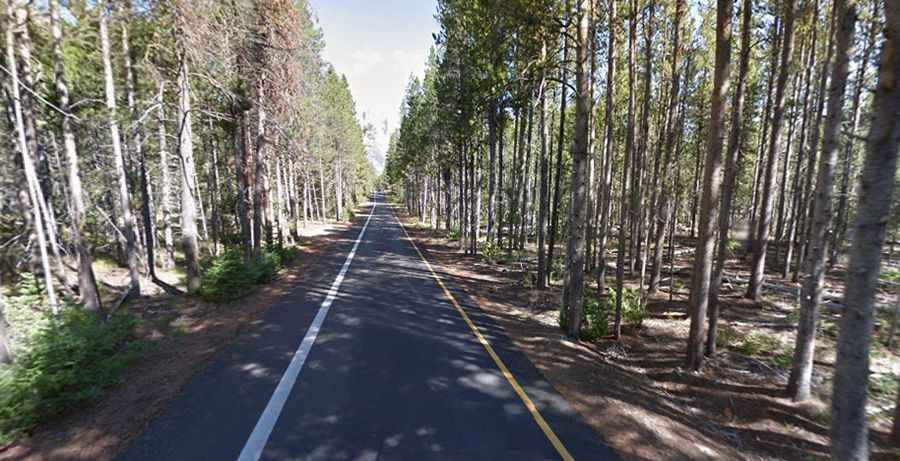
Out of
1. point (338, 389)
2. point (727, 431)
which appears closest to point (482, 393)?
point (338, 389)

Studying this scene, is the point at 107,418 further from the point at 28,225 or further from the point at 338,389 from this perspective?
the point at 28,225

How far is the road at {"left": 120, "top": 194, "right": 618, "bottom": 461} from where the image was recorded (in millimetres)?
4852

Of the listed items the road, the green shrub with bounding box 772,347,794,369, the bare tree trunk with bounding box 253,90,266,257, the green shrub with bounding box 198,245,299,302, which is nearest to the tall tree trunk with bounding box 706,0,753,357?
the green shrub with bounding box 772,347,794,369

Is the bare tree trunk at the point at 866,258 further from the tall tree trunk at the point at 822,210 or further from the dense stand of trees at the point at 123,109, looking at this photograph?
the dense stand of trees at the point at 123,109

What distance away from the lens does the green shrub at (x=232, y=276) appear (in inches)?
480

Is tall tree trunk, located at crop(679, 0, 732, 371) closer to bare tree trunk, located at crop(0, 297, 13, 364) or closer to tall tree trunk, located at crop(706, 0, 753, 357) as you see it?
tall tree trunk, located at crop(706, 0, 753, 357)

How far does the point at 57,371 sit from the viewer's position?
18.6 feet

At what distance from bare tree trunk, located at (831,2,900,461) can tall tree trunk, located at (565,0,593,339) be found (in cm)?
560

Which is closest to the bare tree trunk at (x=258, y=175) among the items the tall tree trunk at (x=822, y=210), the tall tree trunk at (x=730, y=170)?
the tall tree trunk at (x=730, y=170)

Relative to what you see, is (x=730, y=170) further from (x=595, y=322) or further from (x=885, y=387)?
(x=885, y=387)

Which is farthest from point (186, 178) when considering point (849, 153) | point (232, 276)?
point (849, 153)

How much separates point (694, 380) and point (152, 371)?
10.7 m

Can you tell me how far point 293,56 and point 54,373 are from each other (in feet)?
45.1

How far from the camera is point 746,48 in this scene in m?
8.58
